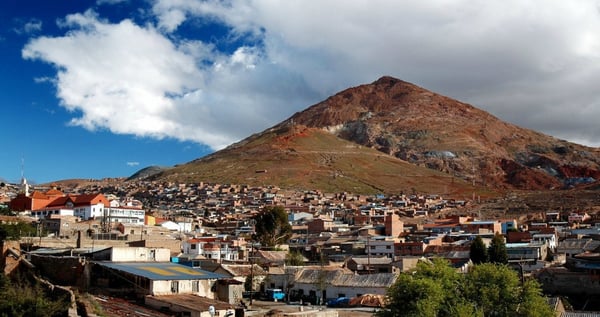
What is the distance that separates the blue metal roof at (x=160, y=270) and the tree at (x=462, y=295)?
8.23 m

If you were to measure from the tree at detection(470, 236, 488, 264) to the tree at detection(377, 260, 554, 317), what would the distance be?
748 inches

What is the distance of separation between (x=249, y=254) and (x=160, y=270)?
2110 cm

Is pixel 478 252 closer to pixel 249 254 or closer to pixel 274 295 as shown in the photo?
pixel 249 254

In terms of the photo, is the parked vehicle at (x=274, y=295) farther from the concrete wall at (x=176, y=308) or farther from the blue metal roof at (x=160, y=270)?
the concrete wall at (x=176, y=308)

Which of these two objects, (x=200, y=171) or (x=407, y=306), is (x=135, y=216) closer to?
(x=407, y=306)

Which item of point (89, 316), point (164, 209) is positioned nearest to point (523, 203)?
point (164, 209)

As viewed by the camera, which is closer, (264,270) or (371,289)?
(371,289)

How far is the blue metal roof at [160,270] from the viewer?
2670 cm

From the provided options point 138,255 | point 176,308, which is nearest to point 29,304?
point 176,308

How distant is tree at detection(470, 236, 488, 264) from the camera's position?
47.2 m

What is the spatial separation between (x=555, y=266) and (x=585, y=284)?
6122 millimetres

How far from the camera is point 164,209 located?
102 metres

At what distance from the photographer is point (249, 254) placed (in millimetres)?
49281

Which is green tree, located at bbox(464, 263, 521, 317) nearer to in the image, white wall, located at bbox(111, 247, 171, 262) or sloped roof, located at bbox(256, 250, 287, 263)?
white wall, located at bbox(111, 247, 171, 262)
